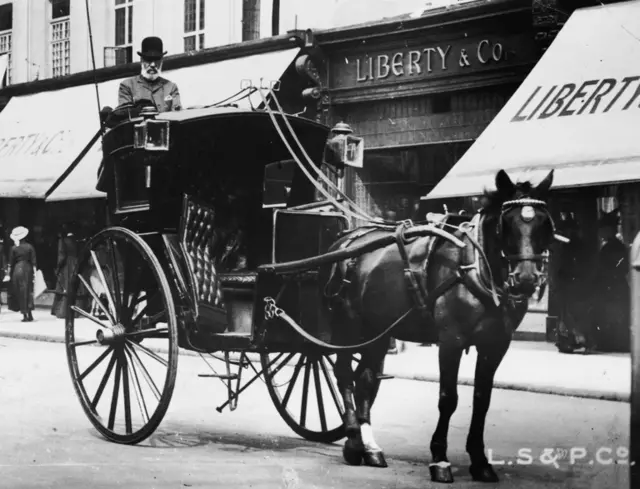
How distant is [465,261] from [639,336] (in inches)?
92.6

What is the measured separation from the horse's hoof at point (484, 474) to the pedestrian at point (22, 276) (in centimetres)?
1473

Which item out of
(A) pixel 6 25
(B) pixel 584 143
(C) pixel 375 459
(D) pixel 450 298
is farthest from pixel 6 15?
(D) pixel 450 298

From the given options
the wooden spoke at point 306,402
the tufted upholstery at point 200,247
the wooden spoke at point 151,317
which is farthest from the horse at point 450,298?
the wooden spoke at point 151,317

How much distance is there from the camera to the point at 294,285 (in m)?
7.42

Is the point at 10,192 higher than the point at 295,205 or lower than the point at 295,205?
higher

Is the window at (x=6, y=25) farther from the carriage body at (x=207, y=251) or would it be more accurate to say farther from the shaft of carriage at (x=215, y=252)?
the carriage body at (x=207, y=251)

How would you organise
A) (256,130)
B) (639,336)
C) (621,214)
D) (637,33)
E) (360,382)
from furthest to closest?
1. (621,214)
2. (637,33)
3. (256,130)
4. (360,382)
5. (639,336)

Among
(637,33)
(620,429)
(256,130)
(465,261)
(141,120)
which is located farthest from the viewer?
(637,33)

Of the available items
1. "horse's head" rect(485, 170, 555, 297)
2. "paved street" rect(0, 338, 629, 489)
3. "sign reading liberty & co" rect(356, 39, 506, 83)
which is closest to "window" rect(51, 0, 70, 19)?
"sign reading liberty & co" rect(356, 39, 506, 83)

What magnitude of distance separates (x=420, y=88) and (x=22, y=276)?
28.5 feet

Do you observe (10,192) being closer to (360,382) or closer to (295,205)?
(295,205)

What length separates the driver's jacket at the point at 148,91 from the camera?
8.83 meters

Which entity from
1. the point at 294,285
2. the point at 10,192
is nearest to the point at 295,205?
the point at 294,285

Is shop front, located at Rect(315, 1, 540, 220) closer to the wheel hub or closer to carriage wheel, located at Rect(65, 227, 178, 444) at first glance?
carriage wheel, located at Rect(65, 227, 178, 444)
